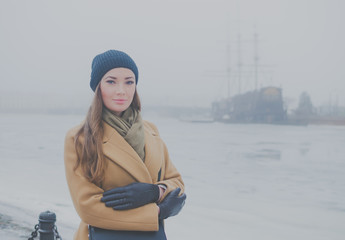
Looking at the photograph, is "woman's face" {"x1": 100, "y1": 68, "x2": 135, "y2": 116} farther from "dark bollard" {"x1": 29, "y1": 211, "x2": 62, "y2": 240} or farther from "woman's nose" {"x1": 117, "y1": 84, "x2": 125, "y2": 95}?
"dark bollard" {"x1": 29, "y1": 211, "x2": 62, "y2": 240}

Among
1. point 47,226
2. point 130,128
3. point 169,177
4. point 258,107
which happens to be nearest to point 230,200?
point 47,226

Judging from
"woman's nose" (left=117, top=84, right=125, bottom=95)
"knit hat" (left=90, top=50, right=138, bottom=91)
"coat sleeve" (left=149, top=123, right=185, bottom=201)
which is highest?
"knit hat" (left=90, top=50, right=138, bottom=91)

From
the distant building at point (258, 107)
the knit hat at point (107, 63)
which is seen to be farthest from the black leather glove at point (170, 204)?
the distant building at point (258, 107)

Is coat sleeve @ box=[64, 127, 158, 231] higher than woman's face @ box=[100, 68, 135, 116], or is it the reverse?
woman's face @ box=[100, 68, 135, 116]

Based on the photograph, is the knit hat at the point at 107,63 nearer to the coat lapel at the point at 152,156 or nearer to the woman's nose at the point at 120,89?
the woman's nose at the point at 120,89

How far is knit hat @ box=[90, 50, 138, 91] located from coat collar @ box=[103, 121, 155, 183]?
0.27 m

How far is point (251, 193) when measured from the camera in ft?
27.0

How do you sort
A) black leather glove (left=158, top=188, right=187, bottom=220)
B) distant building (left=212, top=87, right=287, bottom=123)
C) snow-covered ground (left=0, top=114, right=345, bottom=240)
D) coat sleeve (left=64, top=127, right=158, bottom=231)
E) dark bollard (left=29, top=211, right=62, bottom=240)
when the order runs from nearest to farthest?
coat sleeve (left=64, top=127, right=158, bottom=231), black leather glove (left=158, top=188, right=187, bottom=220), dark bollard (left=29, top=211, right=62, bottom=240), snow-covered ground (left=0, top=114, right=345, bottom=240), distant building (left=212, top=87, right=287, bottom=123)

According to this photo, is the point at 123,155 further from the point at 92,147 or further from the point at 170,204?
the point at 170,204

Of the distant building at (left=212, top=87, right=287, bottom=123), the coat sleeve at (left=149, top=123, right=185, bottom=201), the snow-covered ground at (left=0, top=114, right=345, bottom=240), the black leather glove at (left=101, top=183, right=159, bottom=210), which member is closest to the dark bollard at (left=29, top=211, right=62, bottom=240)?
the snow-covered ground at (left=0, top=114, right=345, bottom=240)

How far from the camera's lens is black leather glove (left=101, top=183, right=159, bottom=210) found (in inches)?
60.9

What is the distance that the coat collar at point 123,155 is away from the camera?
1.61 m

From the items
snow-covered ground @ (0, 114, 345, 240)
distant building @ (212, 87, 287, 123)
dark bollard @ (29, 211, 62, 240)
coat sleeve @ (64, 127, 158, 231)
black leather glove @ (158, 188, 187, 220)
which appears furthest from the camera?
distant building @ (212, 87, 287, 123)

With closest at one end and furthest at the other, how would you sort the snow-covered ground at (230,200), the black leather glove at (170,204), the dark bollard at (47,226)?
the black leather glove at (170,204), the dark bollard at (47,226), the snow-covered ground at (230,200)
